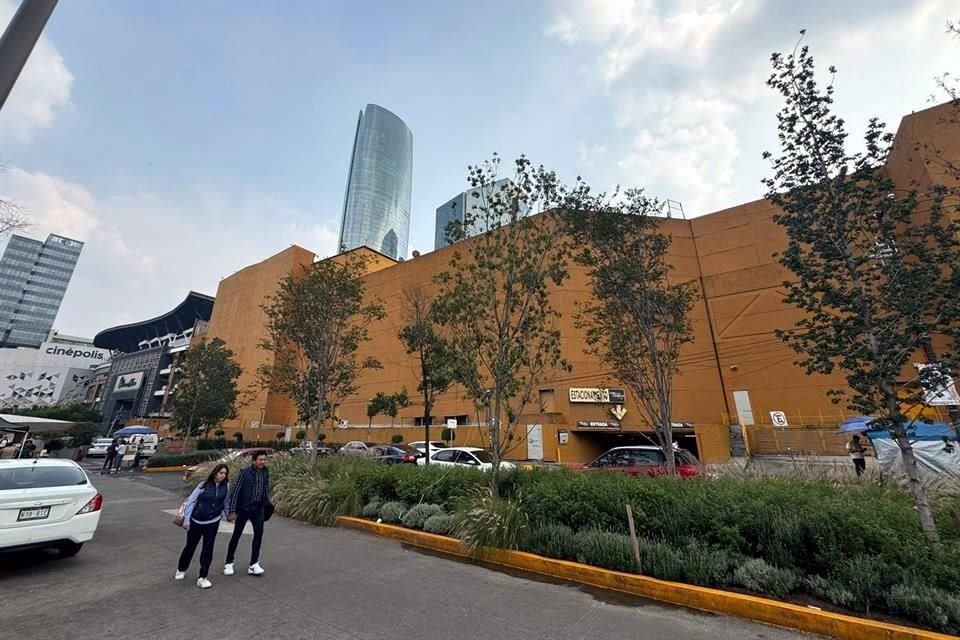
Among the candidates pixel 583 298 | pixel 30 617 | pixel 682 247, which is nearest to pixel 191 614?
pixel 30 617

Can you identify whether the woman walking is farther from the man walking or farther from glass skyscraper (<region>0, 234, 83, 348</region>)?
glass skyscraper (<region>0, 234, 83, 348</region>)

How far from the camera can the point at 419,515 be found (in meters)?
8.30

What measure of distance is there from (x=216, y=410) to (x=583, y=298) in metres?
29.5

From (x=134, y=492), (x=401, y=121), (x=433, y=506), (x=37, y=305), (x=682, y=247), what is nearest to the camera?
(x=433, y=506)

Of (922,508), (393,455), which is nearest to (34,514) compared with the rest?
(922,508)

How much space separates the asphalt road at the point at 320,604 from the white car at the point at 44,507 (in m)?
0.43

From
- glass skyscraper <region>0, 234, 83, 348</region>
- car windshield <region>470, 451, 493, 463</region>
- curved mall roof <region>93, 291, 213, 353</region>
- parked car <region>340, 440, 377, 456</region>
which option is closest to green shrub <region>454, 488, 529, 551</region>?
car windshield <region>470, 451, 493, 463</region>

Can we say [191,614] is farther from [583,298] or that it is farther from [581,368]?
[583,298]

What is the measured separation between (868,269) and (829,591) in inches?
191

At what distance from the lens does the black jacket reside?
19.0 ft

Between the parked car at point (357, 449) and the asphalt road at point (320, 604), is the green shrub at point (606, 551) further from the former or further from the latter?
the parked car at point (357, 449)

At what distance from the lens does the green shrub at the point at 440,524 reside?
7.59 meters

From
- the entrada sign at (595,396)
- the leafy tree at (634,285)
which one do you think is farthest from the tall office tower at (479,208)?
the entrada sign at (595,396)

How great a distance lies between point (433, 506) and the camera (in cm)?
837
